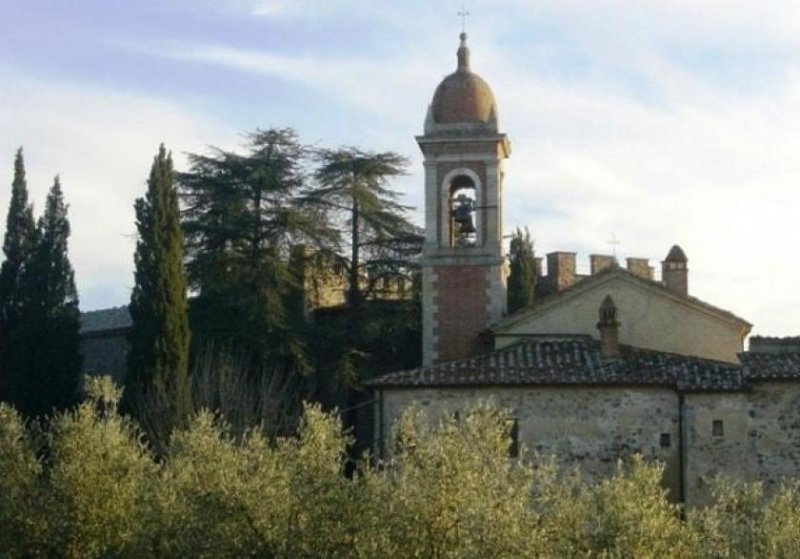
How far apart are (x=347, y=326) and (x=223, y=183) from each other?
4.41 m

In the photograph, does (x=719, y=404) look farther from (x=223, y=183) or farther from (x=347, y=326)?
(x=223, y=183)

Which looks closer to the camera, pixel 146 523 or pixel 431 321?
pixel 146 523

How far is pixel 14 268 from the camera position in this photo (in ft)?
115

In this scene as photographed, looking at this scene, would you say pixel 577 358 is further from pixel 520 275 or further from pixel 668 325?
pixel 520 275

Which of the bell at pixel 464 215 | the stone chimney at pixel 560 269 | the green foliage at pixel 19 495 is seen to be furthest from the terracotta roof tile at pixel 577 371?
the stone chimney at pixel 560 269

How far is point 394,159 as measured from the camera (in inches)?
1387

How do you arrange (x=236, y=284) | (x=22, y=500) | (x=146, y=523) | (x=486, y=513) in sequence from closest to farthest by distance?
1. (x=486, y=513)
2. (x=146, y=523)
3. (x=22, y=500)
4. (x=236, y=284)

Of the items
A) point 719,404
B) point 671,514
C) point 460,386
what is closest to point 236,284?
point 460,386

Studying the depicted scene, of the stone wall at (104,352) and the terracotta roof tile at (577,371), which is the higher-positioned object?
the stone wall at (104,352)

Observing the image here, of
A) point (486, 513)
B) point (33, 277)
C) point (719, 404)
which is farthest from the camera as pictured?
point (33, 277)

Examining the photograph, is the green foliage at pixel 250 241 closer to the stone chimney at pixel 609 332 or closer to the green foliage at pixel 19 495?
the stone chimney at pixel 609 332

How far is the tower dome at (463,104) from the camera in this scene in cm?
2988

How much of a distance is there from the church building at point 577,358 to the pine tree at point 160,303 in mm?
4944

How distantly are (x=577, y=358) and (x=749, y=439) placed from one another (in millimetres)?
3576
